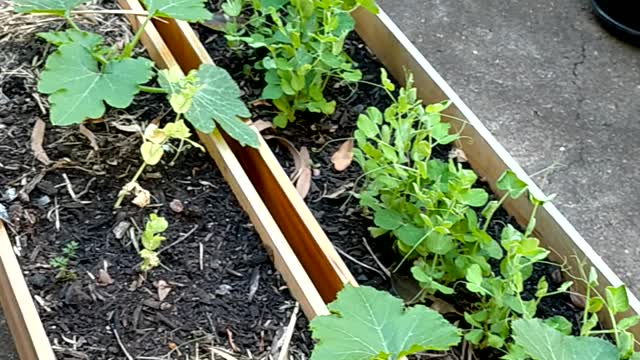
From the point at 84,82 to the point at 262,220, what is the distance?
1.14 ft

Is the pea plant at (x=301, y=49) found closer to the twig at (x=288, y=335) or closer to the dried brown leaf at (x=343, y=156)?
the dried brown leaf at (x=343, y=156)

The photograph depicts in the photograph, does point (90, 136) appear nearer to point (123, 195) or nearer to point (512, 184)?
point (123, 195)

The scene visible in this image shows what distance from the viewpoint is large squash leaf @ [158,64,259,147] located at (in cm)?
142

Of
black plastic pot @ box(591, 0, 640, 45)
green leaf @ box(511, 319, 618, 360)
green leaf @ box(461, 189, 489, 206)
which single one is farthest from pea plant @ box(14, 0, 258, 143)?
black plastic pot @ box(591, 0, 640, 45)

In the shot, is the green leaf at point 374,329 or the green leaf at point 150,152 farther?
the green leaf at point 150,152

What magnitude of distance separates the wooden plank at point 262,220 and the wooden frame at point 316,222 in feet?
0.11

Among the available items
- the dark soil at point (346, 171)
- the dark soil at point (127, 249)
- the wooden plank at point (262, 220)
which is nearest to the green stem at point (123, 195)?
the dark soil at point (127, 249)

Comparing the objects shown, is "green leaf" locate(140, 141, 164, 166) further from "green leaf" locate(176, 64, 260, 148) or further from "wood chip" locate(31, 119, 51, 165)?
"wood chip" locate(31, 119, 51, 165)

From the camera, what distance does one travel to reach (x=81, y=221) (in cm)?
139

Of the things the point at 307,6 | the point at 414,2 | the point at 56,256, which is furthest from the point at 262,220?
the point at 414,2

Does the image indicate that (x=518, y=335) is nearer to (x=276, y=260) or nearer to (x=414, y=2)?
(x=276, y=260)

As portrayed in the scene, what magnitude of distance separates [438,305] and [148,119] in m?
0.58

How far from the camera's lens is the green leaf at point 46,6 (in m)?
1.46

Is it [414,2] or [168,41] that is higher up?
[168,41]
